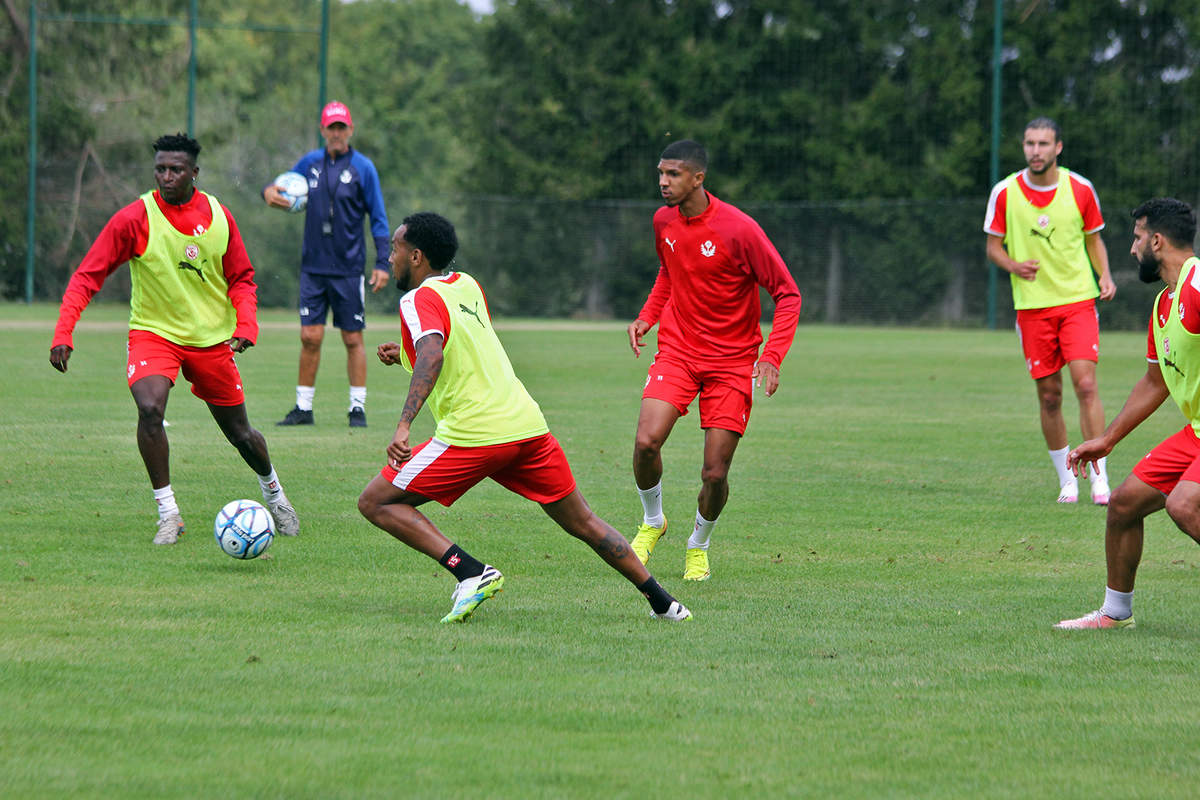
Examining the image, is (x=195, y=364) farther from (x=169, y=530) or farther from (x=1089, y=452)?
(x=1089, y=452)

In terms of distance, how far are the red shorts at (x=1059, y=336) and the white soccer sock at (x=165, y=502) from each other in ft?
18.1

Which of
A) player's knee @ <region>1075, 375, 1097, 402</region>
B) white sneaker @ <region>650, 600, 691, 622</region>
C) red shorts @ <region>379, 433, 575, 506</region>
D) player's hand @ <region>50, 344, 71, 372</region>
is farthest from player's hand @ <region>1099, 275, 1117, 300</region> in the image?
player's hand @ <region>50, 344, 71, 372</region>

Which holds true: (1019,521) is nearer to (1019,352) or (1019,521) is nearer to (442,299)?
(442,299)

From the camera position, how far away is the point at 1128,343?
29828 mm

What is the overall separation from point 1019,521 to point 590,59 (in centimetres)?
3669

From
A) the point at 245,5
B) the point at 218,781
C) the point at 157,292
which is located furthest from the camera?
the point at 245,5

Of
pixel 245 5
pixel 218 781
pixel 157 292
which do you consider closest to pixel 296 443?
pixel 157 292

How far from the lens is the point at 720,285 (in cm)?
784

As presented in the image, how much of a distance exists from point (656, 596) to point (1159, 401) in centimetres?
224

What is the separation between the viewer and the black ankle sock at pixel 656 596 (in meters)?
6.29

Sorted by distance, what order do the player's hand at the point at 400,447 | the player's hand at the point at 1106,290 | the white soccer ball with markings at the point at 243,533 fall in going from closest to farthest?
the player's hand at the point at 400,447, the white soccer ball with markings at the point at 243,533, the player's hand at the point at 1106,290

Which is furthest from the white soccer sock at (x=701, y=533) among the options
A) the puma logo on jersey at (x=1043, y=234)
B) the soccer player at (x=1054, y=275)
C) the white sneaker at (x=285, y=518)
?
the puma logo on jersey at (x=1043, y=234)

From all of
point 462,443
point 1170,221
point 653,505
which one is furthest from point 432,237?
point 1170,221

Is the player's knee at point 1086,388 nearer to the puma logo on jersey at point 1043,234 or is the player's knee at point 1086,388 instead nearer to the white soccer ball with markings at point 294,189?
the puma logo on jersey at point 1043,234
